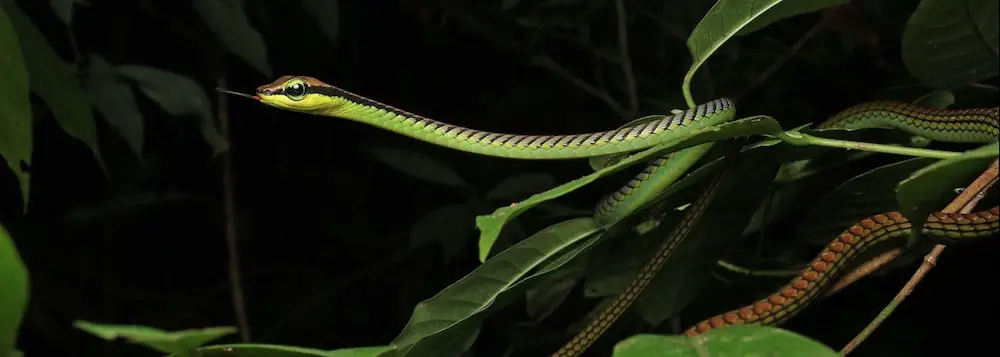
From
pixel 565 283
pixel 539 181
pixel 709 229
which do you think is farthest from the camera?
pixel 539 181

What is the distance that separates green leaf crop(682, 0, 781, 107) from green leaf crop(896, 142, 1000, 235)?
0.71 ft

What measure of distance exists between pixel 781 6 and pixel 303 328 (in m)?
1.79

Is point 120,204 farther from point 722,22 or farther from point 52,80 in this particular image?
point 722,22

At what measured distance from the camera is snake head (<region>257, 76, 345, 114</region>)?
45.2 inches

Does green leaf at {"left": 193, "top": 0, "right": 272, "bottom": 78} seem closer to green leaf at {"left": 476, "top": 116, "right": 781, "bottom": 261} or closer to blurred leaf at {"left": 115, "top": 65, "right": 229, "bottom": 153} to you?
blurred leaf at {"left": 115, "top": 65, "right": 229, "bottom": 153}

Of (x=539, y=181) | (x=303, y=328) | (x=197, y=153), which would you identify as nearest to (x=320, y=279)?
(x=303, y=328)

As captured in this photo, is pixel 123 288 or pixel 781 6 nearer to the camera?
pixel 781 6

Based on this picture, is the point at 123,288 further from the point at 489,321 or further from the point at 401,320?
the point at 489,321

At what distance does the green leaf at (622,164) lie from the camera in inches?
20.4

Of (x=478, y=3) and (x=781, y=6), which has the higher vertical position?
(x=478, y=3)

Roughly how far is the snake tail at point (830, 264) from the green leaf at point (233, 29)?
0.83 metres

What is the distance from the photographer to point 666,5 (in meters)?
2.05

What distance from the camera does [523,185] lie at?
1.53 meters

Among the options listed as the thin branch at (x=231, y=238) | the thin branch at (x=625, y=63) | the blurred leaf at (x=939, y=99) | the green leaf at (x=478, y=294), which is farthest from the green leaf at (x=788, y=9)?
the thin branch at (x=231, y=238)
